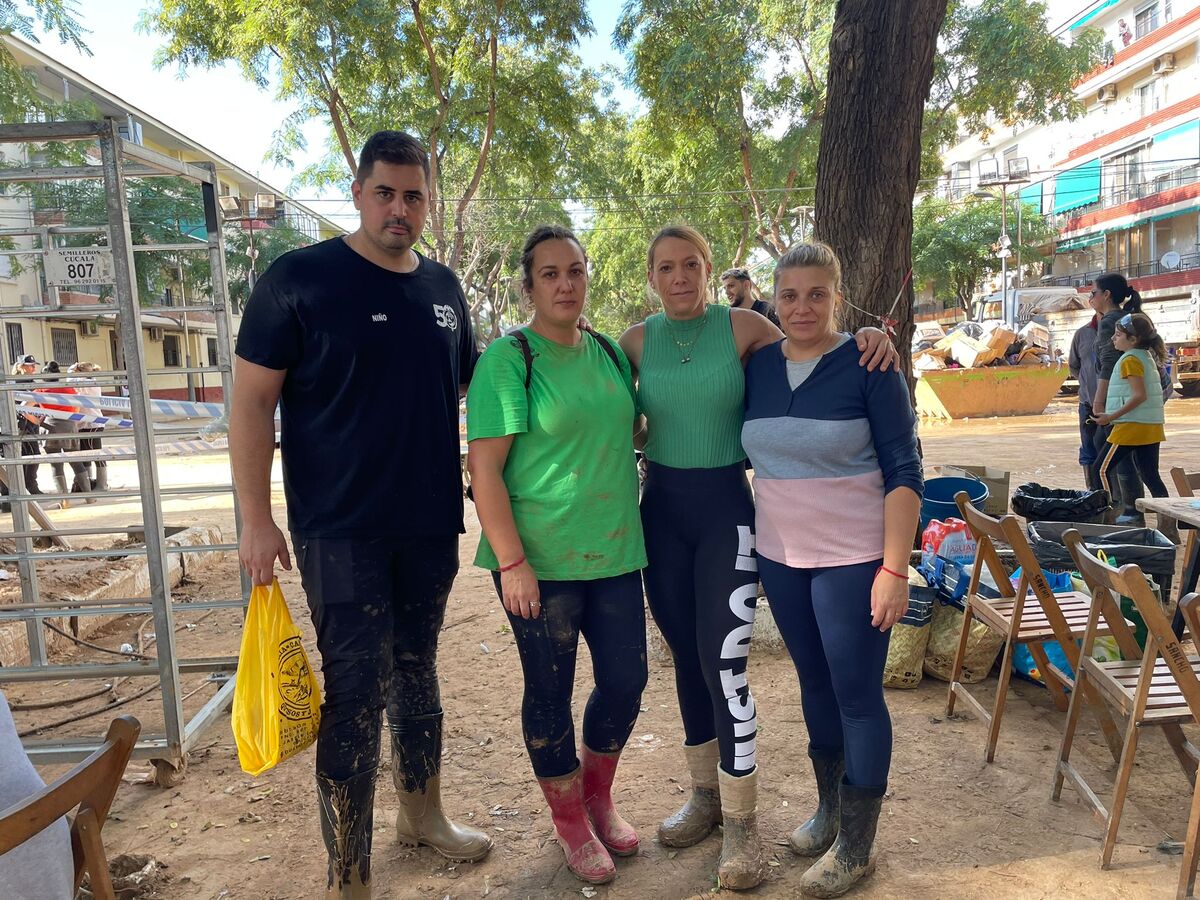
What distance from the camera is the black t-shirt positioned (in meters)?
2.45

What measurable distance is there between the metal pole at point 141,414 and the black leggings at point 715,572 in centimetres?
210

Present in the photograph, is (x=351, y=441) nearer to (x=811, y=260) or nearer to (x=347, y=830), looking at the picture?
(x=347, y=830)

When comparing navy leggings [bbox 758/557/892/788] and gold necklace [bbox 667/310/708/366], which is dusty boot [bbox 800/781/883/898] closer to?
navy leggings [bbox 758/557/892/788]

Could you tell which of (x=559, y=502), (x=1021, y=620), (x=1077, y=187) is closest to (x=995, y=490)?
(x=1021, y=620)

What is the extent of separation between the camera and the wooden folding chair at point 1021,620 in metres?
3.29

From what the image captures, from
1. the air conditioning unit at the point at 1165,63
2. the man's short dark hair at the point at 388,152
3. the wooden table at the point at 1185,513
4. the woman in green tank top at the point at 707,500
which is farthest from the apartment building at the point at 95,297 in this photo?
the air conditioning unit at the point at 1165,63

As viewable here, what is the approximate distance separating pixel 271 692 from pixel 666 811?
1569 mm

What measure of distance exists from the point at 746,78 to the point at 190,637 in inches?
549

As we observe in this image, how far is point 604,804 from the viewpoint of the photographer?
2.91m

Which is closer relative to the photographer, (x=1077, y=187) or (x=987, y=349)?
(x=987, y=349)

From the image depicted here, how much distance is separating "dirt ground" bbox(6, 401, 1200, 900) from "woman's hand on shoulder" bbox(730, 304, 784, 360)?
168 centimetres

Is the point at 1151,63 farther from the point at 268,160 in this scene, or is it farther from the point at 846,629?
the point at 846,629

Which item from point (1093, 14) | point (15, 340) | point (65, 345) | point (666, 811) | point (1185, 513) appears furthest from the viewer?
point (1093, 14)

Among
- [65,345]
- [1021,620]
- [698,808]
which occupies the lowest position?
[698,808]
